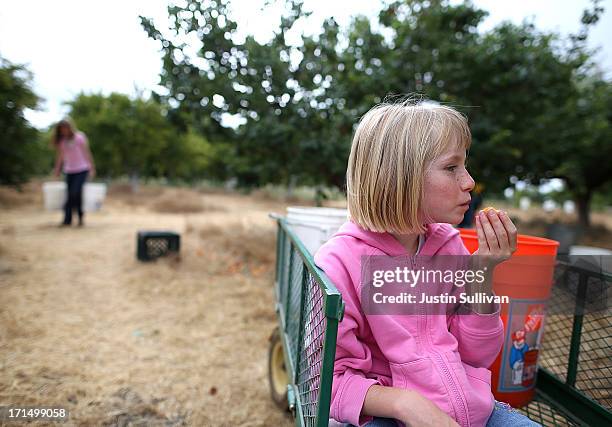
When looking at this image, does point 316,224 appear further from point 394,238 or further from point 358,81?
point 358,81

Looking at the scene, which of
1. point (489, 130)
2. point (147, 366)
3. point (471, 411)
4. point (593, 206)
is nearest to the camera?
point (471, 411)

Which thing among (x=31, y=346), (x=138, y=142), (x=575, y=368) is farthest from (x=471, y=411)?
(x=138, y=142)

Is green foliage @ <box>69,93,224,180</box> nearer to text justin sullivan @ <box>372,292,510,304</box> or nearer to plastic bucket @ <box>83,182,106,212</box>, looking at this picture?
plastic bucket @ <box>83,182,106,212</box>

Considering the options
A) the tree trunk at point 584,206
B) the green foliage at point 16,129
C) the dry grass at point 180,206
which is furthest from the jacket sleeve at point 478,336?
the tree trunk at point 584,206

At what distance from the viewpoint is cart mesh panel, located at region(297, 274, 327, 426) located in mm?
1210

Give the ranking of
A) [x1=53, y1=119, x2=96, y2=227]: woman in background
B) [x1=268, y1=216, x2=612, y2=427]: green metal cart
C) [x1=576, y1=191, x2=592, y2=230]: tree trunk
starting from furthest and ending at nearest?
1. [x1=576, y1=191, x2=592, y2=230]: tree trunk
2. [x1=53, y1=119, x2=96, y2=227]: woman in background
3. [x1=268, y1=216, x2=612, y2=427]: green metal cart

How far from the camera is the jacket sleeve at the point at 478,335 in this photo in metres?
1.32

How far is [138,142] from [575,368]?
17113 millimetres

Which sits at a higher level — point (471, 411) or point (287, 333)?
point (471, 411)

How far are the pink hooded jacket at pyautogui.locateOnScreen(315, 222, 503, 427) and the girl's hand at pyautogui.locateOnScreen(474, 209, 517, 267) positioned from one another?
0.21 m

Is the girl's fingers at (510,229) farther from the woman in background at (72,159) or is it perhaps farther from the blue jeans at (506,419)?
the woman in background at (72,159)

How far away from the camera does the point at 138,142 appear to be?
1659 cm

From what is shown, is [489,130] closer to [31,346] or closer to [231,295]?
[231,295]

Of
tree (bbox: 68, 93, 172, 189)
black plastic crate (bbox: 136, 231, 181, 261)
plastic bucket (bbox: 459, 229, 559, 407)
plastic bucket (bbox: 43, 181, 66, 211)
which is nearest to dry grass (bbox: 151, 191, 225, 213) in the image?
tree (bbox: 68, 93, 172, 189)
